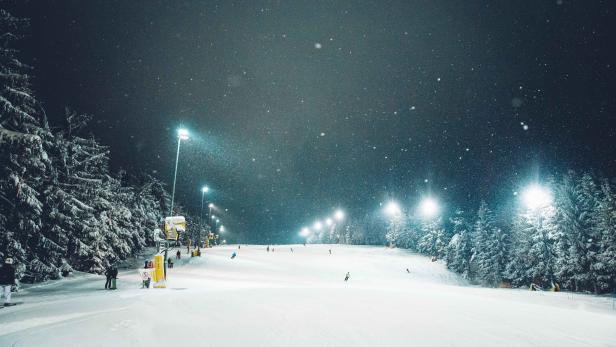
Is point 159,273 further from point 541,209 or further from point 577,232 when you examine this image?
point 541,209

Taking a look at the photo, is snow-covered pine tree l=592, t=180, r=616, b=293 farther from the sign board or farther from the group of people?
the group of people

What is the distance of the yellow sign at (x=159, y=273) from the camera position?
57.9ft

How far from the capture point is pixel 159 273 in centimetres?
1809

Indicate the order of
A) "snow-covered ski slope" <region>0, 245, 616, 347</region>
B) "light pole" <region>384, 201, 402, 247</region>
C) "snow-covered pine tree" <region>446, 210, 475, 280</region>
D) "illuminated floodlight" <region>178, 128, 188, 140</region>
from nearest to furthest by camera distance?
"snow-covered ski slope" <region>0, 245, 616, 347</region> → "illuminated floodlight" <region>178, 128, 188, 140</region> → "snow-covered pine tree" <region>446, 210, 475, 280</region> → "light pole" <region>384, 201, 402, 247</region>

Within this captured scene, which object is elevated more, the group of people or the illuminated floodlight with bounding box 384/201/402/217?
the illuminated floodlight with bounding box 384/201/402/217

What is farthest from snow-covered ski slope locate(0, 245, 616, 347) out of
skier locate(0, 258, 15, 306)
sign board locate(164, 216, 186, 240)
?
sign board locate(164, 216, 186, 240)

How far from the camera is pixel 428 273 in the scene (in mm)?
49531

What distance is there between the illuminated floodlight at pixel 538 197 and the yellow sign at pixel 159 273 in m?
41.9

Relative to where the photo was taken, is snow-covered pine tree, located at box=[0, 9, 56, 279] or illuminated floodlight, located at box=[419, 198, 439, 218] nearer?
snow-covered pine tree, located at box=[0, 9, 56, 279]

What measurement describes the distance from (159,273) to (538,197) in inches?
1680

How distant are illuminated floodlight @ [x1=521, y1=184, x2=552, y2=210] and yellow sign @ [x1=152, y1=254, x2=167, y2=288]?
138ft

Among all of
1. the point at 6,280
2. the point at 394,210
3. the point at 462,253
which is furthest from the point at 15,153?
the point at 394,210

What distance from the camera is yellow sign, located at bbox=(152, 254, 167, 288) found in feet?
57.9

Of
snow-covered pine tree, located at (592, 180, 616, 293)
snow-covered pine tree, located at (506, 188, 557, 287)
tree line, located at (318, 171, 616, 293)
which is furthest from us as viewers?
snow-covered pine tree, located at (506, 188, 557, 287)
